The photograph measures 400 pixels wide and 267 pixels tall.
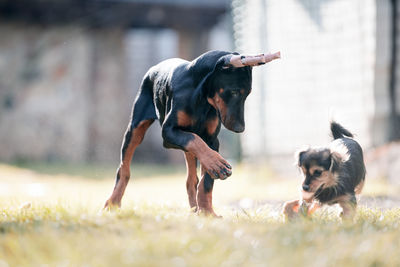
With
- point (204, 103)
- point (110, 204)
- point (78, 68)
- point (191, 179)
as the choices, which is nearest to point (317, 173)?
point (204, 103)

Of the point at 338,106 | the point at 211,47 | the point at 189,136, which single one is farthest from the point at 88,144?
the point at 189,136

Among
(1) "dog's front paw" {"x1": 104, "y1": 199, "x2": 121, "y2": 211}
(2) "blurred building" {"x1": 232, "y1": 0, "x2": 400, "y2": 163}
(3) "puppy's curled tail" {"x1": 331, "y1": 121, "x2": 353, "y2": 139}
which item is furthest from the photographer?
(2) "blurred building" {"x1": 232, "y1": 0, "x2": 400, "y2": 163}

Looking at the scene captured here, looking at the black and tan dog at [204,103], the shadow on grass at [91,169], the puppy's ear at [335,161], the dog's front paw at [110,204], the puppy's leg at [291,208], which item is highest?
the black and tan dog at [204,103]

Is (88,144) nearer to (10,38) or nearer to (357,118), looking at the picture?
(10,38)

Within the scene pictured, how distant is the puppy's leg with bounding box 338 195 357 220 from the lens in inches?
134

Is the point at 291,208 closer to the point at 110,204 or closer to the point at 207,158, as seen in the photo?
the point at 207,158

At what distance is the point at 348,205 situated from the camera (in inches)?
138

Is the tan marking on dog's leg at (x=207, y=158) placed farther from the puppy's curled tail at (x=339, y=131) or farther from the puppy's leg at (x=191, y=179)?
the puppy's curled tail at (x=339, y=131)

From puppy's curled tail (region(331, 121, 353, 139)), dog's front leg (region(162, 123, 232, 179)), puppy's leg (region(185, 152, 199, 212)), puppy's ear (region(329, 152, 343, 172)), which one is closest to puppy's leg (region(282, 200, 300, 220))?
puppy's ear (region(329, 152, 343, 172))

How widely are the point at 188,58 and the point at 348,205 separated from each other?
31.9ft

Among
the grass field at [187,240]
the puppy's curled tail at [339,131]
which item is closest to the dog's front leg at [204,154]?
the grass field at [187,240]

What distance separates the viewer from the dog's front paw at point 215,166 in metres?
3.33

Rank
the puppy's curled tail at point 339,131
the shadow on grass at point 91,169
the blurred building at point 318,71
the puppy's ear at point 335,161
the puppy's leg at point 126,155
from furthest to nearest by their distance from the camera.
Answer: the shadow on grass at point 91,169 < the blurred building at point 318,71 < the puppy's curled tail at point 339,131 < the puppy's leg at point 126,155 < the puppy's ear at point 335,161

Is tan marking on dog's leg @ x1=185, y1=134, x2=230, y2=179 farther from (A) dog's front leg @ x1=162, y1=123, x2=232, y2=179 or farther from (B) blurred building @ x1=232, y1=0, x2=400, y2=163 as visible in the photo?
(B) blurred building @ x1=232, y1=0, x2=400, y2=163
